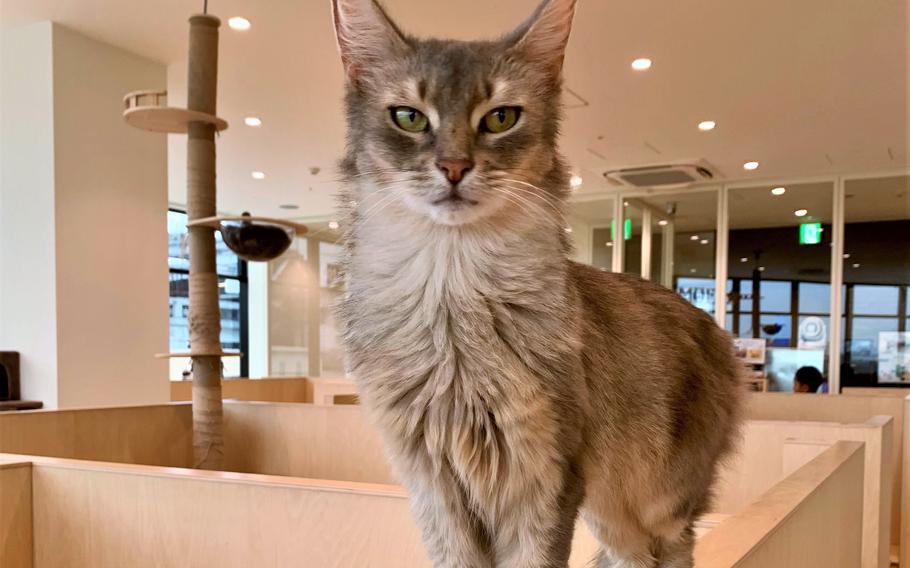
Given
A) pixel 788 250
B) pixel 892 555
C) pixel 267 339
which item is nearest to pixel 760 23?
pixel 892 555

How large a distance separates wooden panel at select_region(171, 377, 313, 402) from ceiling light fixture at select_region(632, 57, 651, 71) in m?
3.16

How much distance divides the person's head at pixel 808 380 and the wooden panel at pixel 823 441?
3.34 m

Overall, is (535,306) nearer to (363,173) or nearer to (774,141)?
(363,173)

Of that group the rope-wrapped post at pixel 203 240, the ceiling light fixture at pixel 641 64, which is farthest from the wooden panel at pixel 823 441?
the ceiling light fixture at pixel 641 64

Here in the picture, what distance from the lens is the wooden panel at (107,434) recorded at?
2.25m

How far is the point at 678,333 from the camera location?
87 cm

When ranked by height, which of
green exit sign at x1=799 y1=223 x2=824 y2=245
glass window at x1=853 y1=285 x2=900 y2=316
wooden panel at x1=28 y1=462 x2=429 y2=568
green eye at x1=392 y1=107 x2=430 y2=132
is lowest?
wooden panel at x1=28 y1=462 x2=429 y2=568

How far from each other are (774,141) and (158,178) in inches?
178

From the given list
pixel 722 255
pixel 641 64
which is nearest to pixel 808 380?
pixel 722 255

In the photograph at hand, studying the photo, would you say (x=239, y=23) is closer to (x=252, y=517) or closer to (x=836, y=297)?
(x=252, y=517)

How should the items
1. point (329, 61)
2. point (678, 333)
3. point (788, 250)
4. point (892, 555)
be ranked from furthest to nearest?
point (788, 250), point (329, 61), point (892, 555), point (678, 333)

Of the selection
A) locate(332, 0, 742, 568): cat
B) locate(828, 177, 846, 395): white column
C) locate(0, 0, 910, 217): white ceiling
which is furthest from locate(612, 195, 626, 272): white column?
locate(332, 0, 742, 568): cat

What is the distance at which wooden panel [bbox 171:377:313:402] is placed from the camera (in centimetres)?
450

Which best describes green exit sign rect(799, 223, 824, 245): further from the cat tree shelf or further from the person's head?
the cat tree shelf
